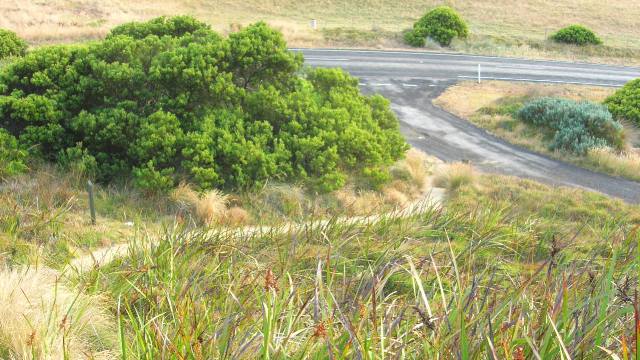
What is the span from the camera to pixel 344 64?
34188 millimetres

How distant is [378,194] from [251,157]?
3.21 m

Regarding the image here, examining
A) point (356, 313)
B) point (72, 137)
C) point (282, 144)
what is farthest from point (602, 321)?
point (72, 137)

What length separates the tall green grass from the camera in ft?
11.8

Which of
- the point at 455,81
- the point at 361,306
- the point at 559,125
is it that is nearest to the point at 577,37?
the point at 455,81

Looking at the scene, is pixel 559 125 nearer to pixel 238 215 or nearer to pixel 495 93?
pixel 495 93

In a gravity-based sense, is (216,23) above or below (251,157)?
above

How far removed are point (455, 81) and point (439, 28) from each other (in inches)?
373

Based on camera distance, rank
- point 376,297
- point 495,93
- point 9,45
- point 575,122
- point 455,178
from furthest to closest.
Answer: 1. point 495,93
2. point 9,45
3. point 575,122
4. point 455,178
5. point 376,297

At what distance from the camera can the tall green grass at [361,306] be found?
3611 millimetres

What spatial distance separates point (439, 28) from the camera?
40.8m

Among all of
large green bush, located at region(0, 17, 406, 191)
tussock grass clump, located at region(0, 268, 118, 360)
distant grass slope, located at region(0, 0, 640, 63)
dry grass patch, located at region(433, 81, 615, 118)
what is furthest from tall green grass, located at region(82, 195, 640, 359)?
distant grass slope, located at region(0, 0, 640, 63)

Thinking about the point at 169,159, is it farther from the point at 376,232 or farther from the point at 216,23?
the point at 216,23

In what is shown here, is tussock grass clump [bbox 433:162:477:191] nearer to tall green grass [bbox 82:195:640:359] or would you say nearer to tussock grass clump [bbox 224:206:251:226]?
tussock grass clump [bbox 224:206:251:226]

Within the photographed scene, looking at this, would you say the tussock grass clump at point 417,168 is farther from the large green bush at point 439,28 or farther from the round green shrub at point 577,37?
the round green shrub at point 577,37
